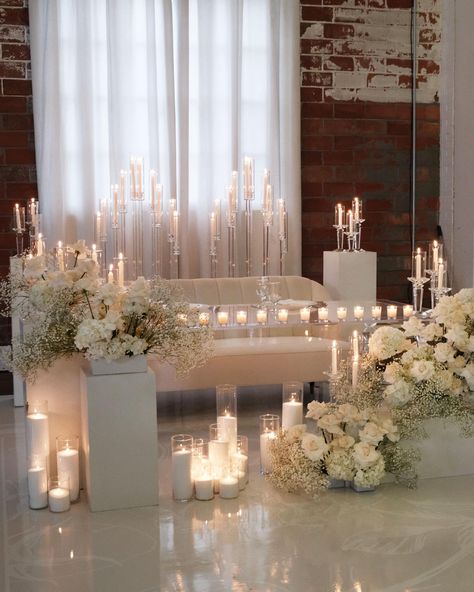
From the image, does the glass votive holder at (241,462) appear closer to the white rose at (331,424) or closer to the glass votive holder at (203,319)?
the white rose at (331,424)

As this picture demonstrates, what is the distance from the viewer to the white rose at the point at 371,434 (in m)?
3.33

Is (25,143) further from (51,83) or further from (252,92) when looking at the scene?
(252,92)

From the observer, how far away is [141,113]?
600cm

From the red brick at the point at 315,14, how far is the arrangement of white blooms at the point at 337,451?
3.79 m

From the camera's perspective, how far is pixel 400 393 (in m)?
3.53

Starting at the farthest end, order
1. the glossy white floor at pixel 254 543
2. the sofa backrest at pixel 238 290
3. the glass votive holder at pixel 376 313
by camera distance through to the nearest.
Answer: the sofa backrest at pixel 238 290 < the glass votive holder at pixel 376 313 < the glossy white floor at pixel 254 543

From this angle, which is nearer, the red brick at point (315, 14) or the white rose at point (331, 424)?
the white rose at point (331, 424)

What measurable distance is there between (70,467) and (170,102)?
3.41 meters

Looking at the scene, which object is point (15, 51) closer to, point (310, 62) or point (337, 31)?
point (310, 62)

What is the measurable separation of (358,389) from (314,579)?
1160 millimetres

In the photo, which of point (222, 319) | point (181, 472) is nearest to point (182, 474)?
point (181, 472)

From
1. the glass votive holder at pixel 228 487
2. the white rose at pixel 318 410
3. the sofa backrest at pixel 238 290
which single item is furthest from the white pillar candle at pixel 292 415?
the sofa backrest at pixel 238 290

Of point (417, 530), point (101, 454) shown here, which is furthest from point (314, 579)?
point (101, 454)

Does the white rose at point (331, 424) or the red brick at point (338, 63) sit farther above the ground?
the red brick at point (338, 63)
